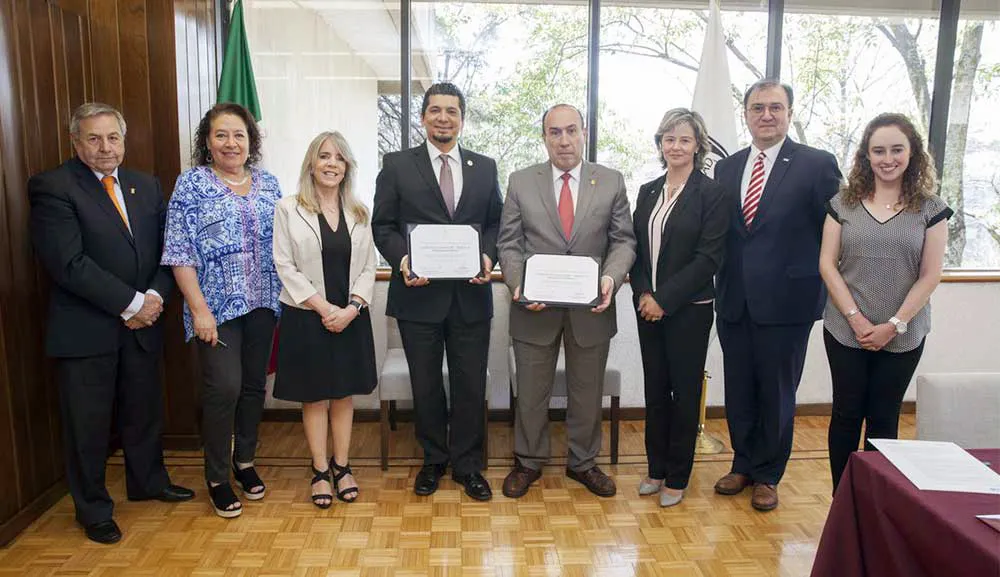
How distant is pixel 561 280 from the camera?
2695 millimetres

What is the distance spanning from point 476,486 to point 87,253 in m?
1.74

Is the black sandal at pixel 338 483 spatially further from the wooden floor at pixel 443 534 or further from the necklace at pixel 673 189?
the necklace at pixel 673 189

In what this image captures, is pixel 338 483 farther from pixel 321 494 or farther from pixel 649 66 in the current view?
pixel 649 66

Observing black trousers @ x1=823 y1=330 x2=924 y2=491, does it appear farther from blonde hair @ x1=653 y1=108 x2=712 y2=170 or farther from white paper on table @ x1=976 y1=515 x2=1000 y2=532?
white paper on table @ x1=976 y1=515 x2=1000 y2=532

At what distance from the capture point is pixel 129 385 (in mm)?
2725

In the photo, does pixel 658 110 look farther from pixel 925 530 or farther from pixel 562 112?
pixel 925 530

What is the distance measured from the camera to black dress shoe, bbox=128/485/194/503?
2.87 metres

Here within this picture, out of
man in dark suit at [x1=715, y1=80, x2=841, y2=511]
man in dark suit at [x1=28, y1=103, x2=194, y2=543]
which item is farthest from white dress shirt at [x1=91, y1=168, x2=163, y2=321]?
man in dark suit at [x1=715, y1=80, x2=841, y2=511]

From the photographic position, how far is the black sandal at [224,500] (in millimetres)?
2744

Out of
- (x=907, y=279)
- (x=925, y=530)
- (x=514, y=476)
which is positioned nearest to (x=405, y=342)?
(x=514, y=476)

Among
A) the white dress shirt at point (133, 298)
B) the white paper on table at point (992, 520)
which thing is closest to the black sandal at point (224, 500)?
the white dress shirt at point (133, 298)

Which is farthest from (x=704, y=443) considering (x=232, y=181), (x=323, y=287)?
(x=232, y=181)

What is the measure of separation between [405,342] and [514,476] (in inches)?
29.4

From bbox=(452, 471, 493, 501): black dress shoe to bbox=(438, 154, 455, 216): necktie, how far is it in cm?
112
